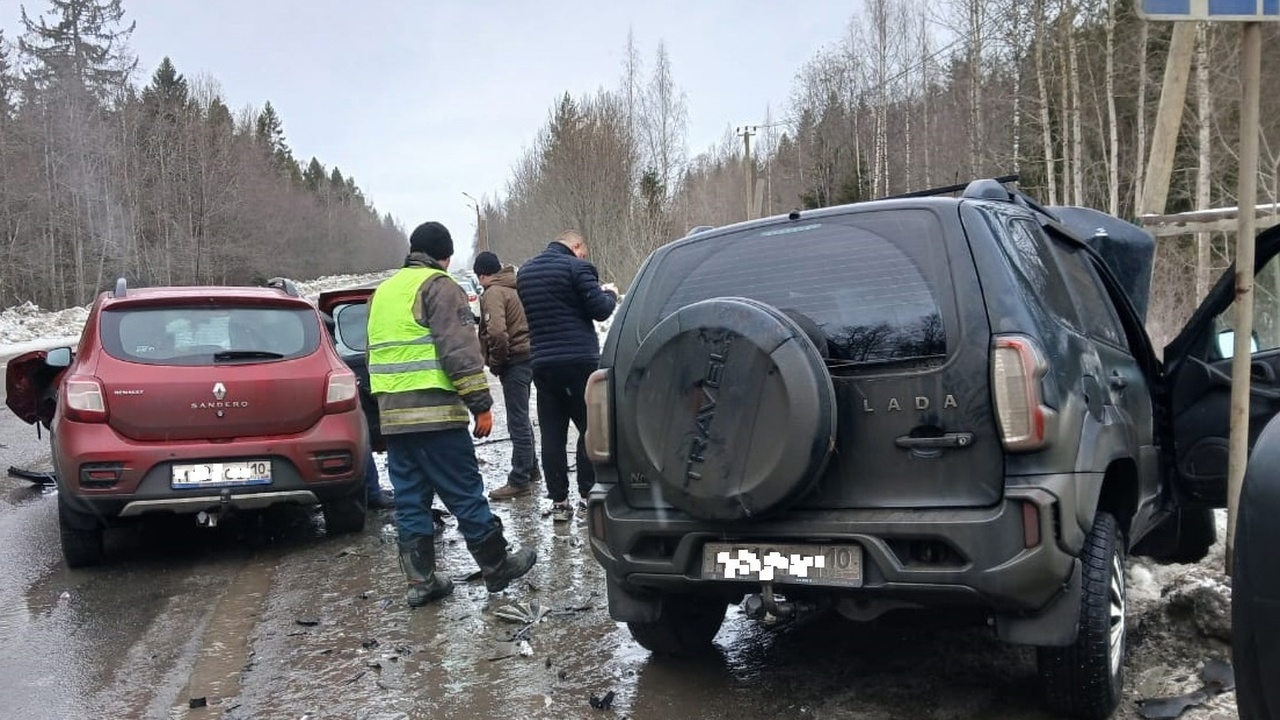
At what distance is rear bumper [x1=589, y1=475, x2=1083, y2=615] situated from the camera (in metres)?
2.83

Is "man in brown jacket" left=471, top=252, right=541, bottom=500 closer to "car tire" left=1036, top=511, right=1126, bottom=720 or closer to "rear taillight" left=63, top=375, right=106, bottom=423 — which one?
"rear taillight" left=63, top=375, right=106, bottom=423

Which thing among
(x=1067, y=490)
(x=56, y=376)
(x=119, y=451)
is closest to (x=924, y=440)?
(x=1067, y=490)

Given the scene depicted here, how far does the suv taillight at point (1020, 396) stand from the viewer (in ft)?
9.26

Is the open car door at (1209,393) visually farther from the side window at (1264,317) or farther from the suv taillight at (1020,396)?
the suv taillight at (1020,396)

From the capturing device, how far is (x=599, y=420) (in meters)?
3.58

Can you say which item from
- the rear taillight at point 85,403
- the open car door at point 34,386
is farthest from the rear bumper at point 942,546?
the open car door at point 34,386

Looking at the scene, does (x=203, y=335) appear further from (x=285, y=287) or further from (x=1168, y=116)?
(x=1168, y=116)

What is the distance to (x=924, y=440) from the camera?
9.71ft

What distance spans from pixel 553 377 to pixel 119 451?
2505mm

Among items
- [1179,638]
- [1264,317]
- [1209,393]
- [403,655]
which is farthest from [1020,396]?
[403,655]

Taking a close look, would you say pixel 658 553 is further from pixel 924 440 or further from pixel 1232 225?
pixel 1232 225

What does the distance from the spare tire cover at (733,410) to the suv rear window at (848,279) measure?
20 centimetres

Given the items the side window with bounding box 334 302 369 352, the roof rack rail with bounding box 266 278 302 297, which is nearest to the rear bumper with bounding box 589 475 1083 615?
the roof rack rail with bounding box 266 278 302 297

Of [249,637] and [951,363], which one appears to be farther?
[249,637]
